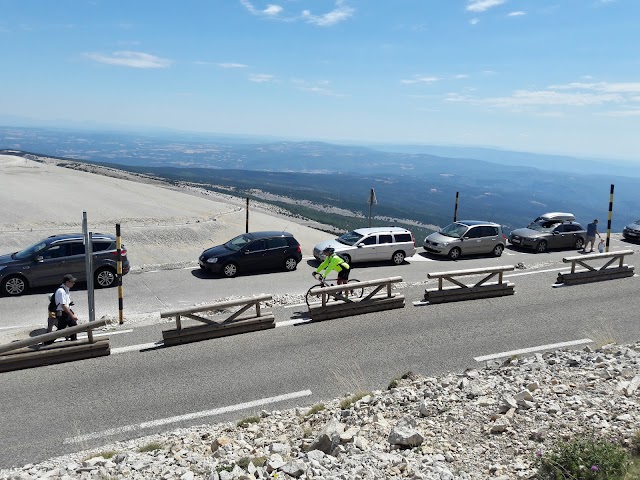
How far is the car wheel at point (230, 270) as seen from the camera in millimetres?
20438

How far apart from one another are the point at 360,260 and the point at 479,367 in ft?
40.2

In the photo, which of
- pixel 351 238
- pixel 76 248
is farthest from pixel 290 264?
pixel 76 248

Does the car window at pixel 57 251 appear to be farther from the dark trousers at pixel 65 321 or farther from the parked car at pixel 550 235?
the parked car at pixel 550 235

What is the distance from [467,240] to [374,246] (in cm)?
531

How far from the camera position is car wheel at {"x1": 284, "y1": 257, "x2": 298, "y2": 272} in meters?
21.8

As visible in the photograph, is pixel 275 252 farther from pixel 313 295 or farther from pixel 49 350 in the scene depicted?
pixel 49 350

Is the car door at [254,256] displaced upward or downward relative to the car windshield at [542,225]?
downward

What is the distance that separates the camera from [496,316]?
1489 centimetres

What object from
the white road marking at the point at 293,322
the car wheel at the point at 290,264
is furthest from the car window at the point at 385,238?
the white road marking at the point at 293,322

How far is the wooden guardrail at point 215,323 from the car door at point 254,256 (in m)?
6.68

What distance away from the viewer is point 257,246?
21.3m

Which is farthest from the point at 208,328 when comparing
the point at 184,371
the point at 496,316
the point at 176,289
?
the point at 496,316

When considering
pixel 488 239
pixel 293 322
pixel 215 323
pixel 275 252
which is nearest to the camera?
pixel 215 323

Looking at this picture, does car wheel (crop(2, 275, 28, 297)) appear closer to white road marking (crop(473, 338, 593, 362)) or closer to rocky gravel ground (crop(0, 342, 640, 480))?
rocky gravel ground (crop(0, 342, 640, 480))
